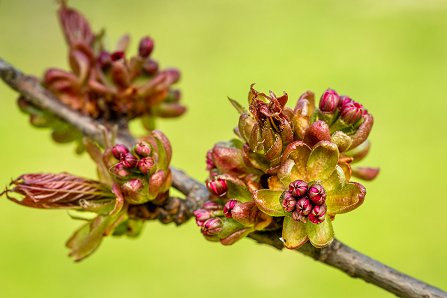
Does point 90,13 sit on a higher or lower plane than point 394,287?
higher

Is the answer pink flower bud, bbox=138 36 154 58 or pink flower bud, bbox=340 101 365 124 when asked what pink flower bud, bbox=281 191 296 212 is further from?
pink flower bud, bbox=138 36 154 58

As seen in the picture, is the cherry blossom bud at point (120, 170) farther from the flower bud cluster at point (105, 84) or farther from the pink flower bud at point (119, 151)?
the flower bud cluster at point (105, 84)

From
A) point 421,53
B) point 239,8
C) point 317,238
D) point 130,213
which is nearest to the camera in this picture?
point 317,238

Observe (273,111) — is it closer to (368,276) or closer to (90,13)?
(368,276)

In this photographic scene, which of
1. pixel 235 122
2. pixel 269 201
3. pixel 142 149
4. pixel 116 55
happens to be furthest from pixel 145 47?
pixel 235 122

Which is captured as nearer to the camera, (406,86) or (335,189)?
(335,189)

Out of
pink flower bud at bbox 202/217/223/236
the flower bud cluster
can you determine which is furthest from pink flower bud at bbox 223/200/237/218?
the flower bud cluster

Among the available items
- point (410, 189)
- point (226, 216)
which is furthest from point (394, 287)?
point (410, 189)
